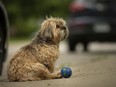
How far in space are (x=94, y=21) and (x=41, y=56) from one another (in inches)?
361

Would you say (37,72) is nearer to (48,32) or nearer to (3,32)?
(48,32)

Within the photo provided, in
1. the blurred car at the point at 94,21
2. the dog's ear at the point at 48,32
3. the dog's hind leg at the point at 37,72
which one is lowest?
the dog's hind leg at the point at 37,72

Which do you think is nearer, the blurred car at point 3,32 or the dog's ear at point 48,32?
the dog's ear at point 48,32

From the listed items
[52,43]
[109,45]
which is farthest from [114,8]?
[52,43]

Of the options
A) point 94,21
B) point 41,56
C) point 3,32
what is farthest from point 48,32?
→ point 94,21

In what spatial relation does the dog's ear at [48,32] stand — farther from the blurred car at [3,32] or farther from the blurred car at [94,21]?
the blurred car at [94,21]

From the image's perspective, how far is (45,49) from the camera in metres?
11.0

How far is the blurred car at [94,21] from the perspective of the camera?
19922 millimetres

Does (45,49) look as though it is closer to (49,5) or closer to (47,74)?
(47,74)

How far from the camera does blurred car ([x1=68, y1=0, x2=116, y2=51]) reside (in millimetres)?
19922

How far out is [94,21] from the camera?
→ 19.9 meters

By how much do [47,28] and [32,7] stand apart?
95.7ft

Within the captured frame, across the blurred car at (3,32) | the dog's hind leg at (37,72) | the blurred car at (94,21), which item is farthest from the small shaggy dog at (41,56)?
the blurred car at (94,21)

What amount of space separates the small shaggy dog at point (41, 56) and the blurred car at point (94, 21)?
29.0ft
